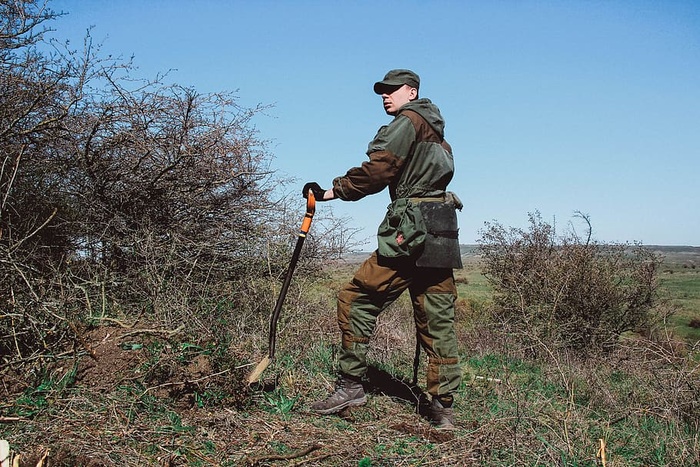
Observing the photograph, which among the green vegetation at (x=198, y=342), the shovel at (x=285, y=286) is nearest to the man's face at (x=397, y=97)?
the shovel at (x=285, y=286)

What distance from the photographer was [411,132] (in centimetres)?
413

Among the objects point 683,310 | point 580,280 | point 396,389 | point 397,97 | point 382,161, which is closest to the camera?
point 382,161

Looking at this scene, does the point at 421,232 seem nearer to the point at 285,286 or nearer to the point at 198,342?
the point at 285,286

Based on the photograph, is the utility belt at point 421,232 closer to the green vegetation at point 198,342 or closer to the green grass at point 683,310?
the green vegetation at point 198,342

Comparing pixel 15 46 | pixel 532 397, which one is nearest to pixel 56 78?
pixel 15 46

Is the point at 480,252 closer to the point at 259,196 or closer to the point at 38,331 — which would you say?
the point at 259,196

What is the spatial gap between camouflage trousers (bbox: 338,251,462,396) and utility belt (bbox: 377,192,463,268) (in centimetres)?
13

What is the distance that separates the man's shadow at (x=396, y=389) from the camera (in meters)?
4.66

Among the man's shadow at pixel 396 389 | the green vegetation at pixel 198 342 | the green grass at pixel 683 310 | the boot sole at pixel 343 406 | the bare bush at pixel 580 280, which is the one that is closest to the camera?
the green vegetation at pixel 198 342

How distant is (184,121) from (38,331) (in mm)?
3310

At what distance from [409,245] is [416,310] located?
57 centimetres

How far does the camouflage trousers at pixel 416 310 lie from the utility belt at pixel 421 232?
5.1 inches

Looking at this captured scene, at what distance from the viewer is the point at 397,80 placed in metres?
4.40

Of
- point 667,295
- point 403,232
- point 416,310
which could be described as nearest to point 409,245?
point 403,232
